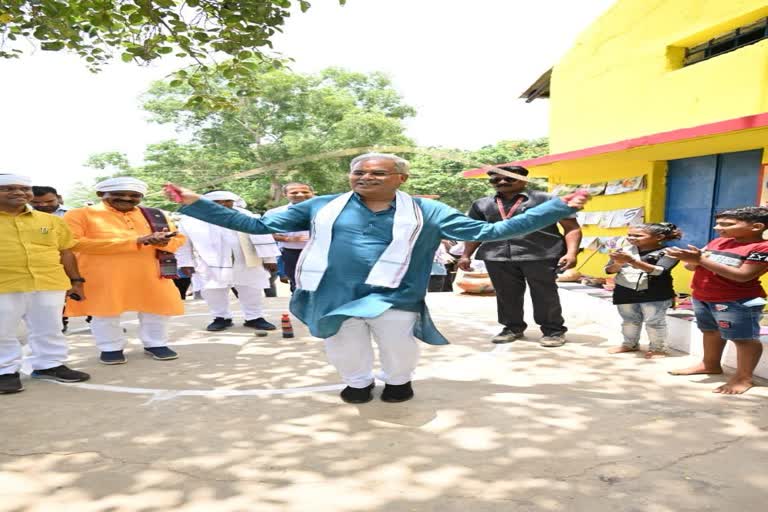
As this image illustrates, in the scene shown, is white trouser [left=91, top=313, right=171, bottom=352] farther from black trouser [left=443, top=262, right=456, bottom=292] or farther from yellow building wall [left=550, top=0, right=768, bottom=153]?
yellow building wall [left=550, top=0, right=768, bottom=153]

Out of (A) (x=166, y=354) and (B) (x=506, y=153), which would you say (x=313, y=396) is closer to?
(A) (x=166, y=354)

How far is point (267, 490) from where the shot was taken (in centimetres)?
260

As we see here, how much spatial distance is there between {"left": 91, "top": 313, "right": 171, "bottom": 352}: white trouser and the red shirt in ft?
15.3

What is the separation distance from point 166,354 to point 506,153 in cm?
3159

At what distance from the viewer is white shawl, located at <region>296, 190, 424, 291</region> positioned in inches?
143

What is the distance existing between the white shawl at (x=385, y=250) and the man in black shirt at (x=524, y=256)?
73.3 inches

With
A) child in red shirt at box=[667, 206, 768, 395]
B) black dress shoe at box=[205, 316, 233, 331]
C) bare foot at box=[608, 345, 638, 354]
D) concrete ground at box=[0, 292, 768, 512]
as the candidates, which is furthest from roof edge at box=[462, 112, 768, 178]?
black dress shoe at box=[205, 316, 233, 331]

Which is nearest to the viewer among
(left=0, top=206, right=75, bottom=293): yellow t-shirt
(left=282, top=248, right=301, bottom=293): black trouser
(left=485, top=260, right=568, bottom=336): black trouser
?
(left=0, top=206, right=75, bottom=293): yellow t-shirt

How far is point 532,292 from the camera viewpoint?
5609 millimetres

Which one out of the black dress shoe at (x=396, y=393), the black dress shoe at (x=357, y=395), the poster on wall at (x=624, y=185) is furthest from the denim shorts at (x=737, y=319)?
the poster on wall at (x=624, y=185)

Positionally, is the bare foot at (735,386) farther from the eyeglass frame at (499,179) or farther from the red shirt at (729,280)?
the eyeglass frame at (499,179)

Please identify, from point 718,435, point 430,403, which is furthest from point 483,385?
point 718,435

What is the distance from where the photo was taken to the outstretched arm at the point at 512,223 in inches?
136

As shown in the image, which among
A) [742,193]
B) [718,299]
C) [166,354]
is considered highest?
[742,193]
